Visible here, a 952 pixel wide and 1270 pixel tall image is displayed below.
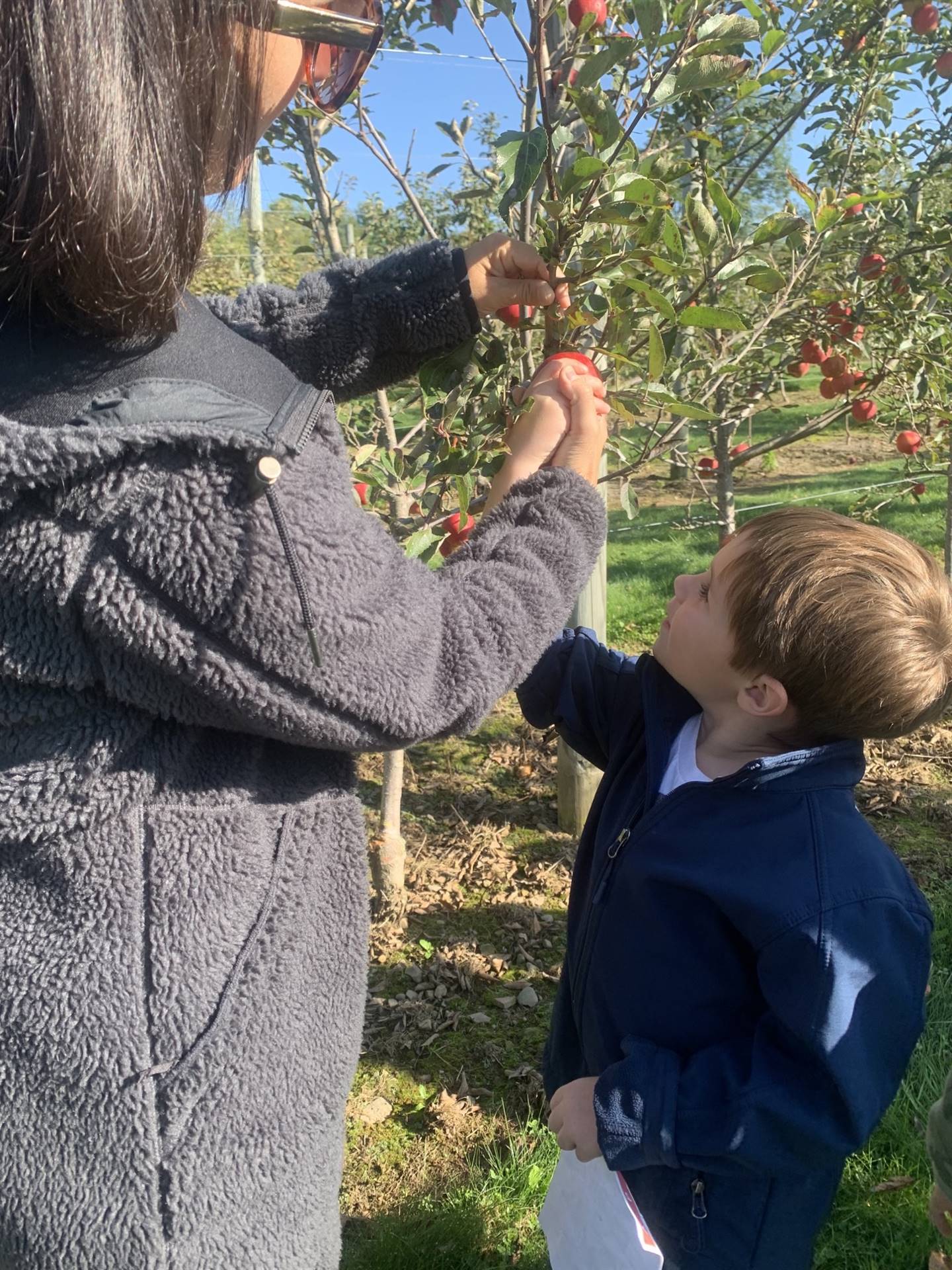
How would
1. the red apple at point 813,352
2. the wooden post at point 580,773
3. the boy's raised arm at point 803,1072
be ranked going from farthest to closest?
the red apple at point 813,352 < the wooden post at point 580,773 < the boy's raised arm at point 803,1072

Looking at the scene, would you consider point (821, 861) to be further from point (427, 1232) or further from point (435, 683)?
point (427, 1232)

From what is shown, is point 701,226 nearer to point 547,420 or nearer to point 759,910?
point 547,420

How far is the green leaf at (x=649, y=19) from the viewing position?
1.32 m

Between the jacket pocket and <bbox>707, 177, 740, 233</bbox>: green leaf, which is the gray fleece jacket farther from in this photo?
<bbox>707, 177, 740, 233</bbox>: green leaf

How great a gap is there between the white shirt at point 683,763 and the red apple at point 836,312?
194 cm

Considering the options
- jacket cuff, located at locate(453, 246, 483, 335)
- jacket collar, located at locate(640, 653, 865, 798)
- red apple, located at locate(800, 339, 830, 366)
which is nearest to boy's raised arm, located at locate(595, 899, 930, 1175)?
jacket collar, located at locate(640, 653, 865, 798)

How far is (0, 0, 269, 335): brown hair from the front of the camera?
2.07ft

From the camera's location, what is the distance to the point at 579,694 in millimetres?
1463

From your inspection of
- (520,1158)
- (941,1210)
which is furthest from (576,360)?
(520,1158)

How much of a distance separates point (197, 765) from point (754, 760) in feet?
2.31

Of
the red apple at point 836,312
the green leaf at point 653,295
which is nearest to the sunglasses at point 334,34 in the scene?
the green leaf at point 653,295

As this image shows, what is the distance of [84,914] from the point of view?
834 mm

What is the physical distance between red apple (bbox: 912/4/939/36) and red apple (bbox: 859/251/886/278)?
1.00 metres

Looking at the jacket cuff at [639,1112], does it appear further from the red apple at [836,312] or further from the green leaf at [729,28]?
the red apple at [836,312]
